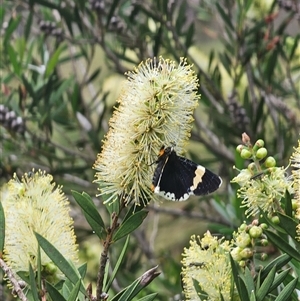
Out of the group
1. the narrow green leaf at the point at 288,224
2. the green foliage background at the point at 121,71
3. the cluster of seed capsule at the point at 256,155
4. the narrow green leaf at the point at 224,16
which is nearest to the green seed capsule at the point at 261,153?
the cluster of seed capsule at the point at 256,155

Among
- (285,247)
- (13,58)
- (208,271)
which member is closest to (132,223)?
(208,271)

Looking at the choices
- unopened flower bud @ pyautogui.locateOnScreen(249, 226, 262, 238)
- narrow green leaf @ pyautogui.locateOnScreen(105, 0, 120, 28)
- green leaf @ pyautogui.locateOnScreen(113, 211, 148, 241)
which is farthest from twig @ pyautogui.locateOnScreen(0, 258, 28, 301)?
narrow green leaf @ pyautogui.locateOnScreen(105, 0, 120, 28)

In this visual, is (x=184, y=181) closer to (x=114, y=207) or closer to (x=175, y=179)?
(x=175, y=179)

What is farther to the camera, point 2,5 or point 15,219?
point 2,5

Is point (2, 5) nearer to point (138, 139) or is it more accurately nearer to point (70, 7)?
point (70, 7)

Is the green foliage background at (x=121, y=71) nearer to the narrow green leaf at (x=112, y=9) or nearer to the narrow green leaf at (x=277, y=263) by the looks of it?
the narrow green leaf at (x=112, y=9)

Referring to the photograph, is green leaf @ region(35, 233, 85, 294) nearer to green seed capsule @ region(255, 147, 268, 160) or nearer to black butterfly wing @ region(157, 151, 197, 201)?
black butterfly wing @ region(157, 151, 197, 201)

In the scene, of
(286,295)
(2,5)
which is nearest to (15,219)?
(286,295)
